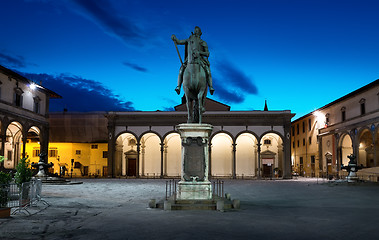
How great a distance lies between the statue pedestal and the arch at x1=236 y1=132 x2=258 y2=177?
3206cm

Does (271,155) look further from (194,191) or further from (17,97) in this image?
(194,191)

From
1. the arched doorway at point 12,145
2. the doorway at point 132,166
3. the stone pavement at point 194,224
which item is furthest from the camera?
the doorway at point 132,166

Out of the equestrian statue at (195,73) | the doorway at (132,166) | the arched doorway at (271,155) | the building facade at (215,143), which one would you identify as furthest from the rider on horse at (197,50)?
the doorway at (132,166)

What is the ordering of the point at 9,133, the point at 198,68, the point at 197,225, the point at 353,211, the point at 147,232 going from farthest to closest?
the point at 9,133
the point at 198,68
the point at 353,211
the point at 197,225
the point at 147,232

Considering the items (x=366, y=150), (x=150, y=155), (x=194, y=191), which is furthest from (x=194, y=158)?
(x=150, y=155)

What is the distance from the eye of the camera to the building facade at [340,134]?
32875mm

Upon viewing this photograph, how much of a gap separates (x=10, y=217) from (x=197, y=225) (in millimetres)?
4763

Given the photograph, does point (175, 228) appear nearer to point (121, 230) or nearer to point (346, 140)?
point (121, 230)

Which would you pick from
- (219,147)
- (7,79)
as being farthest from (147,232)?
(219,147)

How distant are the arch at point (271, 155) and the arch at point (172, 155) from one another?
9840mm

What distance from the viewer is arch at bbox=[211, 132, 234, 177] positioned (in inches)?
1672

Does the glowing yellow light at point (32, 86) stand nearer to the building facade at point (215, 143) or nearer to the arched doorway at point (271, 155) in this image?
the building facade at point (215, 143)

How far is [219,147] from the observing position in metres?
42.9

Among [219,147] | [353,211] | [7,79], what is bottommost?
[353,211]
